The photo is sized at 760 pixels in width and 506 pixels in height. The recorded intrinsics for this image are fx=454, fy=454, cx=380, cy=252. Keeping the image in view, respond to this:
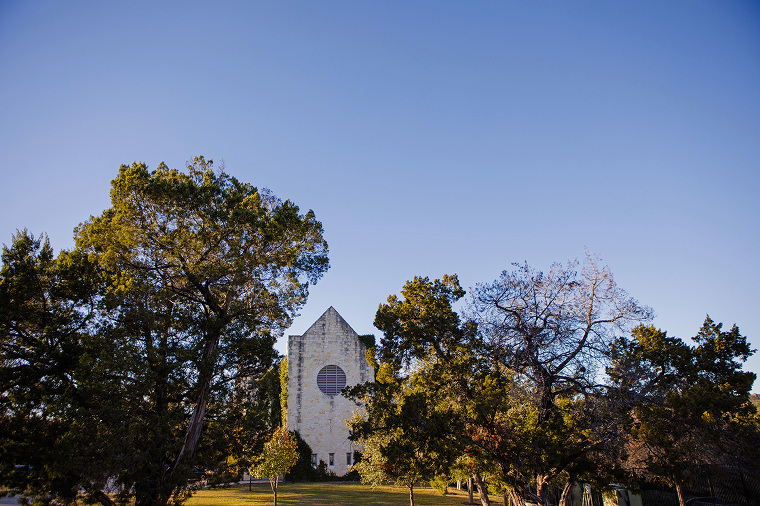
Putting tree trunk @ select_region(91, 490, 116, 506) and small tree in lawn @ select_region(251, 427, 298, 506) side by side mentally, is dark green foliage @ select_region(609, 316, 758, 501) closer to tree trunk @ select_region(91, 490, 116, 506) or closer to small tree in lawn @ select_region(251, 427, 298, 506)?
tree trunk @ select_region(91, 490, 116, 506)

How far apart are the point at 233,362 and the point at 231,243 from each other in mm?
3920

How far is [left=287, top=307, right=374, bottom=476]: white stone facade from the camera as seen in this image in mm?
32531

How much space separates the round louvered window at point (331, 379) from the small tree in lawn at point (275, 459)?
934cm

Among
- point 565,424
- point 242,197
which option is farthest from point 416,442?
point 242,197

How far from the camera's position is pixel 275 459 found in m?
22.4

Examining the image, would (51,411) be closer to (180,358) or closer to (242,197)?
(180,358)

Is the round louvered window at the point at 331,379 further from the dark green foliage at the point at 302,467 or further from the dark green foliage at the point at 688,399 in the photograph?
the dark green foliage at the point at 688,399

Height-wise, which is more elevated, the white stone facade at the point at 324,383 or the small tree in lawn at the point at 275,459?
the white stone facade at the point at 324,383

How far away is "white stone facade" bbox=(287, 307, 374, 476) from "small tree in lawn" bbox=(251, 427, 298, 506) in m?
8.35

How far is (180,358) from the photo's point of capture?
44.4 feet

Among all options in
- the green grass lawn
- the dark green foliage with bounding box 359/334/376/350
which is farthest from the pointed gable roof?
the green grass lawn

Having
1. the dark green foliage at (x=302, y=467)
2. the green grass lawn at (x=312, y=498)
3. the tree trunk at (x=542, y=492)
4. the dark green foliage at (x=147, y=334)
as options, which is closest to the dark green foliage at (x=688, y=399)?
the tree trunk at (x=542, y=492)

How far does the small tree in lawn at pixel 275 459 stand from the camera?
22.2 meters

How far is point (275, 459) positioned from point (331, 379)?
11.8 meters
